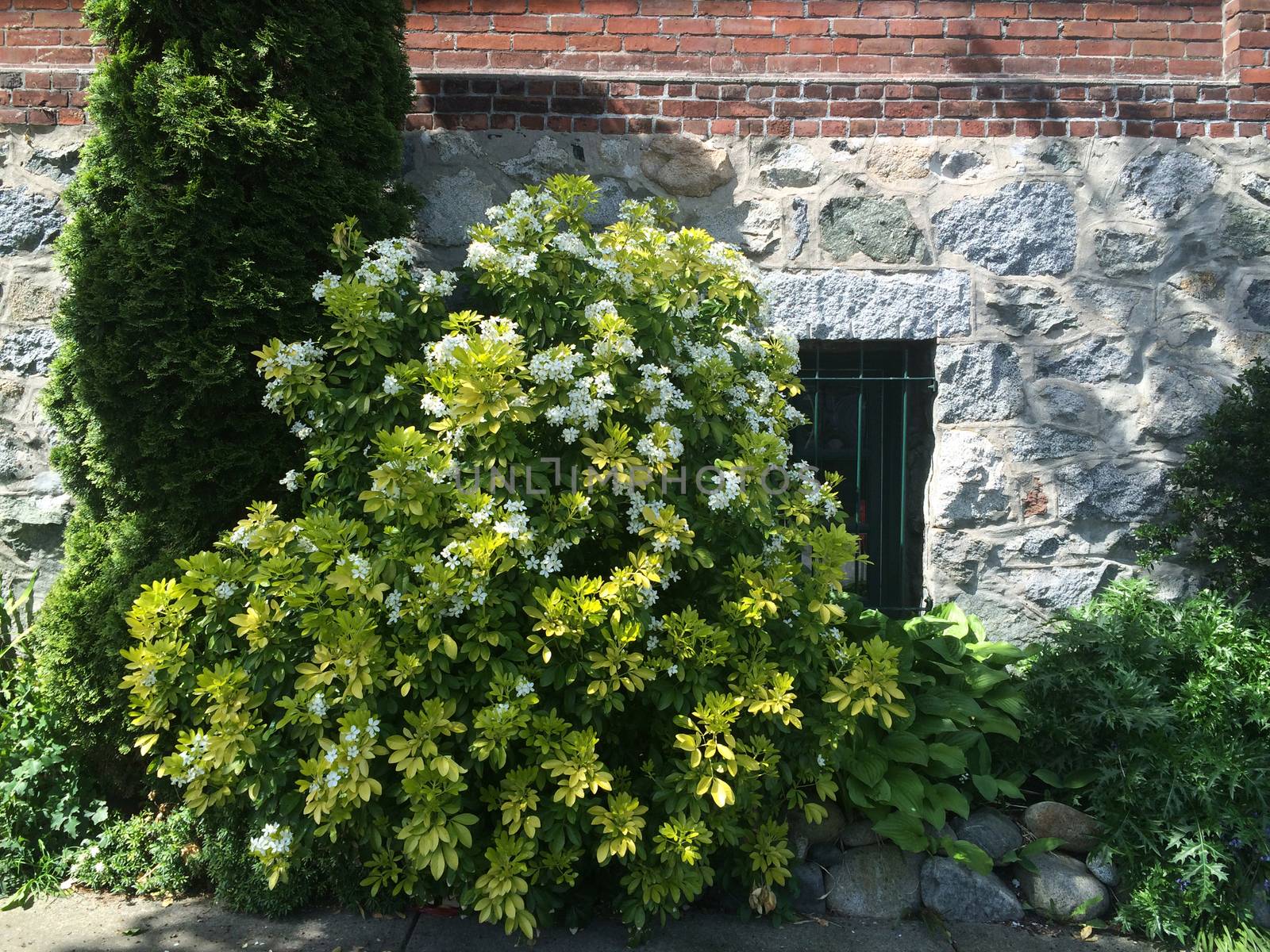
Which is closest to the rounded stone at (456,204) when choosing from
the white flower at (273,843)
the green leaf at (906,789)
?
the white flower at (273,843)

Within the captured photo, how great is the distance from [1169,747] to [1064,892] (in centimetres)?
54

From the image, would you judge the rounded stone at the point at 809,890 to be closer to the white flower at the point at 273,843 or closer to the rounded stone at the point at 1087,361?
the white flower at the point at 273,843

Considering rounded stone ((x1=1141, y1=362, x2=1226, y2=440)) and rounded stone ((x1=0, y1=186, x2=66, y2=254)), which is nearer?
rounded stone ((x1=0, y1=186, x2=66, y2=254))

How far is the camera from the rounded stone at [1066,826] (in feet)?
9.62

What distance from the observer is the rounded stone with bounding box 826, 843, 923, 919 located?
111 inches

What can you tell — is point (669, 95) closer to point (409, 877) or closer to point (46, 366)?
point (46, 366)

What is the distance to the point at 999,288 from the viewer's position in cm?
387

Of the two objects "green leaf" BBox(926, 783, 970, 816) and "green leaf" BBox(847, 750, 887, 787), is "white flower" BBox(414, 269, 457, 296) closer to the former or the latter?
"green leaf" BBox(847, 750, 887, 787)

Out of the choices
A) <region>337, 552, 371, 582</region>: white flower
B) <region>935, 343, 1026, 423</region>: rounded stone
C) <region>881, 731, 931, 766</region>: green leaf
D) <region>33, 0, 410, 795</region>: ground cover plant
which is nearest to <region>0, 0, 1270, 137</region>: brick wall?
<region>33, 0, 410, 795</region>: ground cover plant

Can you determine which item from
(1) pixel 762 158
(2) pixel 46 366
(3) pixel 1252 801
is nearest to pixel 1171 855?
(3) pixel 1252 801

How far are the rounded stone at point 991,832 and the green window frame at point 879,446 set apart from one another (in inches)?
44.1

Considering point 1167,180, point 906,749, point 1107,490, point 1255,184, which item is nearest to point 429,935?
point 906,749

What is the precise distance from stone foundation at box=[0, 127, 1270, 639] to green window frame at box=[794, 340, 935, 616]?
0.41ft

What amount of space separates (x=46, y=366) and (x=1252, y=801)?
450 centimetres
